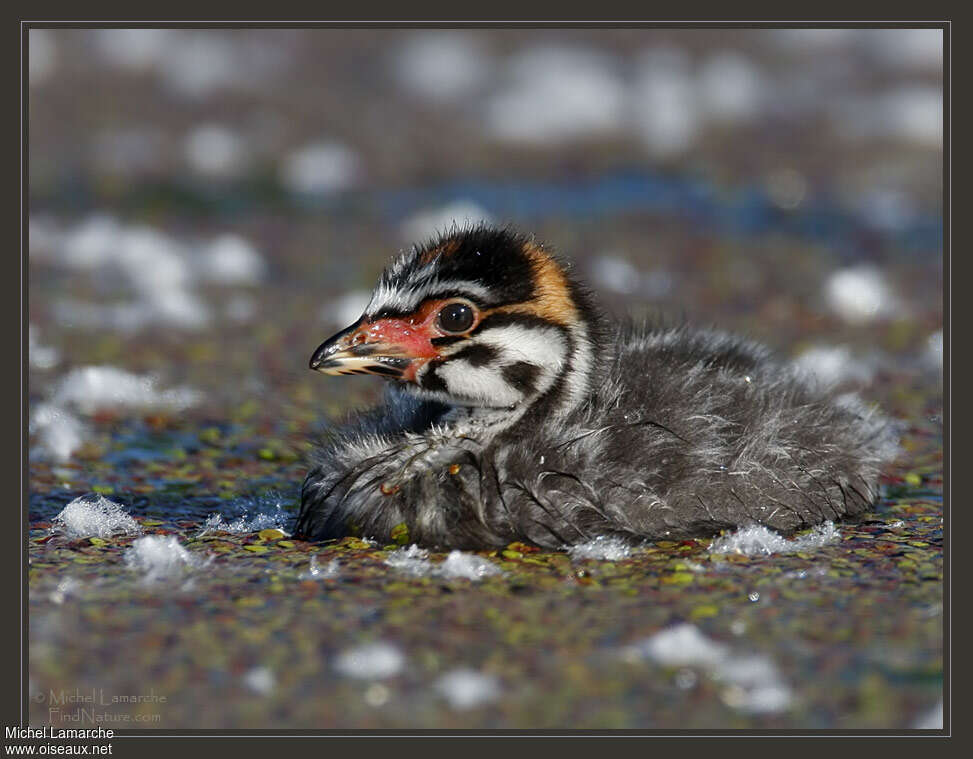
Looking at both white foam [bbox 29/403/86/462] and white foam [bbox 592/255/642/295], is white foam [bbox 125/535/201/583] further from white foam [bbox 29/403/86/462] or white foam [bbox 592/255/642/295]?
white foam [bbox 592/255/642/295]

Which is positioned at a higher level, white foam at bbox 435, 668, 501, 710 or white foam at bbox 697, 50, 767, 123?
white foam at bbox 697, 50, 767, 123

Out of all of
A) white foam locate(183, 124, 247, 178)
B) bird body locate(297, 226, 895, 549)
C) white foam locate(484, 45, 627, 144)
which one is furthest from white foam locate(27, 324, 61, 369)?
white foam locate(484, 45, 627, 144)

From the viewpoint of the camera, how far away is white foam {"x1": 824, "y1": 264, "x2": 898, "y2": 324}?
11.4 metres

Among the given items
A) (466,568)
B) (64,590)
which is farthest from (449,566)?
(64,590)

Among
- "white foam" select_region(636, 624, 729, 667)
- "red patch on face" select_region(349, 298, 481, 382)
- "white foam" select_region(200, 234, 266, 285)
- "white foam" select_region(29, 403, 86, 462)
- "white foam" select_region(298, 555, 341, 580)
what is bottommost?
"white foam" select_region(636, 624, 729, 667)

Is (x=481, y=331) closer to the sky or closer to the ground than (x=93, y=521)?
closer to the sky

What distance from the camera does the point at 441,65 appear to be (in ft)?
56.6

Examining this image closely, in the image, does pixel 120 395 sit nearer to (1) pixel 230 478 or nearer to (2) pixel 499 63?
(1) pixel 230 478

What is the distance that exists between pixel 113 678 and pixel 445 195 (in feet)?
31.8

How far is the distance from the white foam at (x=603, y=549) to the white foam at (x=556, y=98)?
10.0 m

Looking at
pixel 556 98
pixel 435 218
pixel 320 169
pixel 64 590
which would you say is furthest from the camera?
pixel 556 98

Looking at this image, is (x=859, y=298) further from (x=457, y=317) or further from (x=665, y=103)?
(x=665, y=103)

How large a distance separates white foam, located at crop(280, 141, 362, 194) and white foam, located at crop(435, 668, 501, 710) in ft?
33.2

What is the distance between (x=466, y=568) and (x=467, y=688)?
1.14 metres
